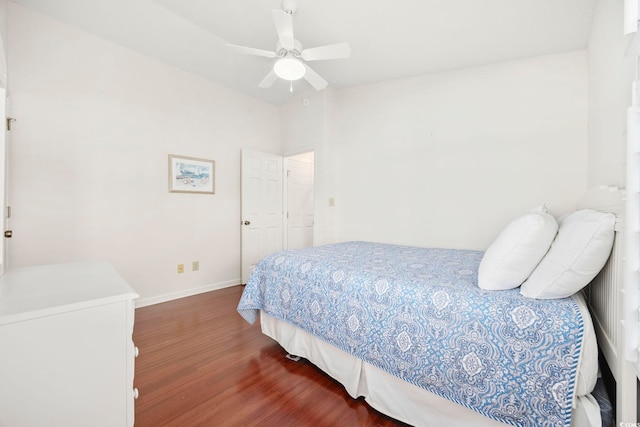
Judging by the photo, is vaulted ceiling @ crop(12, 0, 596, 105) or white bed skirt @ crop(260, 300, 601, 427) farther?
vaulted ceiling @ crop(12, 0, 596, 105)

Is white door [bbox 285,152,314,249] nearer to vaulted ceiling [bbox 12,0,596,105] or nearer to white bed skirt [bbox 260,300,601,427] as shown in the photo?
vaulted ceiling [bbox 12,0,596,105]

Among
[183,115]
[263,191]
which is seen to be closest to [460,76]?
[263,191]

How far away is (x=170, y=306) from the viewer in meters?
2.99

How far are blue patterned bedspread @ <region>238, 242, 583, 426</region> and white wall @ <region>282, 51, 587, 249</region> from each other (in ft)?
4.14

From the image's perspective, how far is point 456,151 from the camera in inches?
116

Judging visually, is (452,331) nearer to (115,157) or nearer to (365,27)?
(365,27)

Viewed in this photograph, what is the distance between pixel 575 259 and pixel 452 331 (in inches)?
21.7

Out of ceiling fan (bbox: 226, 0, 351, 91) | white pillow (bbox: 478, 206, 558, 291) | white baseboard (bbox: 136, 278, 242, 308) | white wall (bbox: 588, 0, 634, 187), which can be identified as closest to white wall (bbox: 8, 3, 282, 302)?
white baseboard (bbox: 136, 278, 242, 308)

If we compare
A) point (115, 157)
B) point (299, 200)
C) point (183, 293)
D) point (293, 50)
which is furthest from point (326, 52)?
point (183, 293)

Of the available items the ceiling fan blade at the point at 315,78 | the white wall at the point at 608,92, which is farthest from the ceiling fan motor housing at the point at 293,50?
the white wall at the point at 608,92

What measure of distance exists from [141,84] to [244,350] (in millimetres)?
2986

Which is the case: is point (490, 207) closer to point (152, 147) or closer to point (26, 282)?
point (26, 282)

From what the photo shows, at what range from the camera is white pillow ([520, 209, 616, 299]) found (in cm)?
101

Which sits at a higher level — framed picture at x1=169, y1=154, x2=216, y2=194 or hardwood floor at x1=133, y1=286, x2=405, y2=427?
framed picture at x1=169, y1=154, x2=216, y2=194
